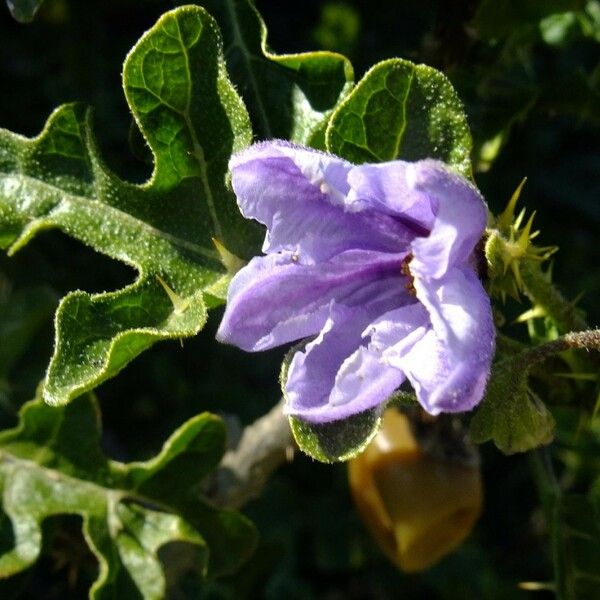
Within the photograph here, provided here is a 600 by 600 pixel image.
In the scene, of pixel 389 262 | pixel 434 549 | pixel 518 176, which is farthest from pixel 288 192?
pixel 518 176

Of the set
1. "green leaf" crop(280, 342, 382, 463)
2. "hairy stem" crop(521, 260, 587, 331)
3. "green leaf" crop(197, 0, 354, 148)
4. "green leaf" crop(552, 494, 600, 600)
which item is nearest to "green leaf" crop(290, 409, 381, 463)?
"green leaf" crop(280, 342, 382, 463)

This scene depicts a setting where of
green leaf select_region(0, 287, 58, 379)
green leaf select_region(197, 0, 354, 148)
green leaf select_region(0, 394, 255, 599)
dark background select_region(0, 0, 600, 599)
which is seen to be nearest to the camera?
green leaf select_region(197, 0, 354, 148)

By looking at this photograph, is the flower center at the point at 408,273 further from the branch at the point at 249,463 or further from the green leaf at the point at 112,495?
the branch at the point at 249,463

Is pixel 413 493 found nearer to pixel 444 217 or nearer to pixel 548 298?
pixel 548 298

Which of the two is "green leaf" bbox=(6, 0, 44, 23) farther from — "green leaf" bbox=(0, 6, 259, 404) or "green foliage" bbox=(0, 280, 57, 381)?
"green foliage" bbox=(0, 280, 57, 381)

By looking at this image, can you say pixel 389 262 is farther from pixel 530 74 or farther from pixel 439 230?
pixel 530 74

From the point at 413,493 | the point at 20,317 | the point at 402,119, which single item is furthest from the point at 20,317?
the point at 402,119

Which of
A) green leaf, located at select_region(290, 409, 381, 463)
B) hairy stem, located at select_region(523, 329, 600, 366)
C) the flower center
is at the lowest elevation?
green leaf, located at select_region(290, 409, 381, 463)

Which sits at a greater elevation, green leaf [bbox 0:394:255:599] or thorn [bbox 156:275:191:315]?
thorn [bbox 156:275:191:315]
